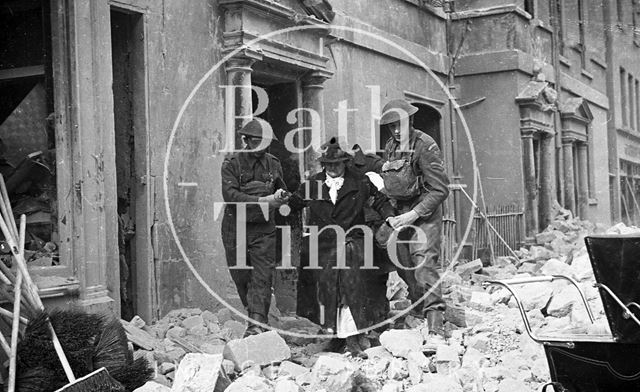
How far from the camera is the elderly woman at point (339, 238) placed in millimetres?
7523

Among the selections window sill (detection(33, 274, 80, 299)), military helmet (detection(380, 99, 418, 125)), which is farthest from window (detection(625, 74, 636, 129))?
window sill (detection(33, 274, 80, 299))

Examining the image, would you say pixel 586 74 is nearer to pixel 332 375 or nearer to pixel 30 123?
pixel 30 123

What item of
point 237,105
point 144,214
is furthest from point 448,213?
point 144,214

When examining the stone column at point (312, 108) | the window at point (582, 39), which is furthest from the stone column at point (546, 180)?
the stone column at point (312, 108)

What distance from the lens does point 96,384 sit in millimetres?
5027

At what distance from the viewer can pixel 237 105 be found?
29.1 feet

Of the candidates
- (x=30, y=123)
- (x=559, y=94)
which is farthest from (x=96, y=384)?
(x=559, y=94)

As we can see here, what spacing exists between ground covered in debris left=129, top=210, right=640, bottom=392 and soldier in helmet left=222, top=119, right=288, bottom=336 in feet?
1.56

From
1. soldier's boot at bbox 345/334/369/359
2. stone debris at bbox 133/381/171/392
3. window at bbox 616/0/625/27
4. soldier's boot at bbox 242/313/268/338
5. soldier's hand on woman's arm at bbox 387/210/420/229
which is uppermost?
window at bbox 616/0/625/27

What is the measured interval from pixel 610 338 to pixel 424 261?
3216mm

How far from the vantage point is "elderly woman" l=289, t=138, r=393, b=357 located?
7523mm

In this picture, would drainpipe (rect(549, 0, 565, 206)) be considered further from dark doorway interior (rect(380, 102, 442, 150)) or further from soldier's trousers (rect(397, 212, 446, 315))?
soldier's trousers (rect(397, 212, 446, 315))

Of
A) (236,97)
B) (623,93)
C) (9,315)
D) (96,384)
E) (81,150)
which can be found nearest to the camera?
(96,384)

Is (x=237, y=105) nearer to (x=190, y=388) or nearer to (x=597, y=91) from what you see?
(x=190, y=388)
